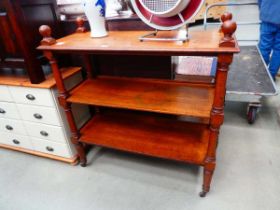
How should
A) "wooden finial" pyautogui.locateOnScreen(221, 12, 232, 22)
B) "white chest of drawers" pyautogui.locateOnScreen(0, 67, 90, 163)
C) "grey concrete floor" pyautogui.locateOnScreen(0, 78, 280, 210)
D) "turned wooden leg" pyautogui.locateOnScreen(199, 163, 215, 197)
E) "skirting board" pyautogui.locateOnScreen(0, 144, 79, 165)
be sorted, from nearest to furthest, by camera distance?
"wooden finial" pyautogui.locateOnScreen(221, 12, 232, 22) → "turned wooden leg" pyautogui.locateOnScreen(199, 163, 215, 197) → "grey concrete floor" pyautogui.locateOnScreen(0, 78, 280, 210) → "white chest of drawers" pyautogui.locateOnScreen(0, 67, 90, 163) → "skirting board" pyautogui.locateOnScreen(0, 144, 79, 165)

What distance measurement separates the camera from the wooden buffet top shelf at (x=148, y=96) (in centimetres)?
112

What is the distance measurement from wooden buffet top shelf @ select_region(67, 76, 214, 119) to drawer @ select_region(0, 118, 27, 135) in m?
0.57

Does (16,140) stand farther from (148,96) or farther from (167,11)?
(167,11)

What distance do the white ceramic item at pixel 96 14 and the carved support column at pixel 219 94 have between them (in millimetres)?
654

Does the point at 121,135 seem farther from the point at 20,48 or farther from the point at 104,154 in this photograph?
the point at 20,48

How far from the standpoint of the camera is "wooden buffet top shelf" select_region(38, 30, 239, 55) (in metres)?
0.92

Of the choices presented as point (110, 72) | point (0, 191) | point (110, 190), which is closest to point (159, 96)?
point (110, 72)

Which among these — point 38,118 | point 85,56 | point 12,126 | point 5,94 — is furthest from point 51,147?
point 85,56

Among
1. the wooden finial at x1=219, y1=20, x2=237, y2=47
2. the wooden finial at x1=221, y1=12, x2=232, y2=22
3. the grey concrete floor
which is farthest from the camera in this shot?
the grey concrete floor

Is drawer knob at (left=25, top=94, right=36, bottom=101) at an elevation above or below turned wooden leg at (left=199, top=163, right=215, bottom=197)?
above

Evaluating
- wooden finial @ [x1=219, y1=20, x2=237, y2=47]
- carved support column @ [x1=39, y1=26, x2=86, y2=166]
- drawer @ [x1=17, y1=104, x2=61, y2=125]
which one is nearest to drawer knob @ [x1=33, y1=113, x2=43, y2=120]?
drawer @ [x1=17, y1=104, x2=61, y2=125]

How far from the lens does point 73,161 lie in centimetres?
162

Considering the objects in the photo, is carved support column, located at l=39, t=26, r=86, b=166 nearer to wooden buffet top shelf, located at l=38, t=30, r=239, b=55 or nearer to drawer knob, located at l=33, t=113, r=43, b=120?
wooden buffet top shelf, located at l=38, t=30, r=239, b=55

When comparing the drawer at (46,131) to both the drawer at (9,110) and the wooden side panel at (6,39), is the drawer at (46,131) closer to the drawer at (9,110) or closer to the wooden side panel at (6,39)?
the drawer at (9,110)
